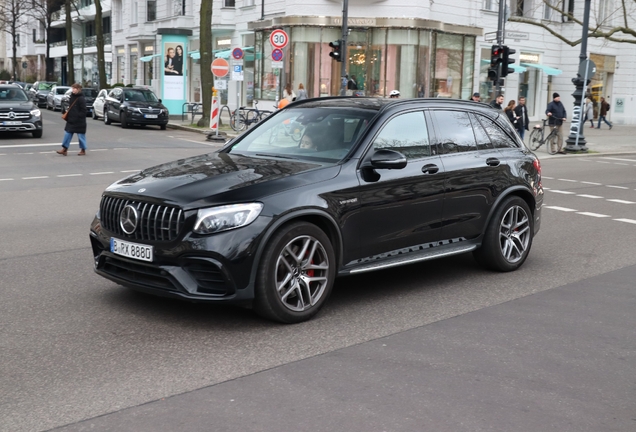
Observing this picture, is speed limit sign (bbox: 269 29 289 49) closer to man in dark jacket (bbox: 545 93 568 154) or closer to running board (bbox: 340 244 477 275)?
man in dark jacket (bbox: 545 93 568 154)

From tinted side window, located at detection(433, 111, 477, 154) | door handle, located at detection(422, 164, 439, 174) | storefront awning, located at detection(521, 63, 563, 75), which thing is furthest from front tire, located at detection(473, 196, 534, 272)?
storefront awning, located at detection(521, 63, 563, 75)

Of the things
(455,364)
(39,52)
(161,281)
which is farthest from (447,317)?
(39,52)

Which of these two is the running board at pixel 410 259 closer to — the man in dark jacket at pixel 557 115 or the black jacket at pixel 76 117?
the black jacket at pixel 76 117

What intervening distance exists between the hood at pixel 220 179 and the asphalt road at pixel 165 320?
0.90 metres

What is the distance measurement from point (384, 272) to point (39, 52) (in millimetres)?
91486

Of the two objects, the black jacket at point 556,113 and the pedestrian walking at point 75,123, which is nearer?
the pedestrian walking at point 75,123

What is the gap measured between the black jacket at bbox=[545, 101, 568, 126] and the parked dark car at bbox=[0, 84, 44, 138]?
51.4ft

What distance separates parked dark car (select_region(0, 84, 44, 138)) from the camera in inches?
964

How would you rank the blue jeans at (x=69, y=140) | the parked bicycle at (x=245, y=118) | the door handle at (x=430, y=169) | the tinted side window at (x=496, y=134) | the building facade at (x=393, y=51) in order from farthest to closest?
the building facade at (x=393, y=51) → the parked bicycle at (x=245, y=118) → the blue jeans at (x=69, y=140) → the tinted side window at (x=496, y=134) → the door handle at (x=430, y=169)

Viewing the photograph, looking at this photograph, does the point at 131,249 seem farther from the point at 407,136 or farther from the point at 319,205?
the point at 407,136

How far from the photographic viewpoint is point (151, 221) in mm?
5617

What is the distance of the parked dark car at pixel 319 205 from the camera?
216 inches

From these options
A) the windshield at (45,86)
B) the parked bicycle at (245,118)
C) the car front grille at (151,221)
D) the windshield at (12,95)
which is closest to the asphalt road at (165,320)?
the car front grille at (151,221)

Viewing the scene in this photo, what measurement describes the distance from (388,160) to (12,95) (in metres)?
22.3
